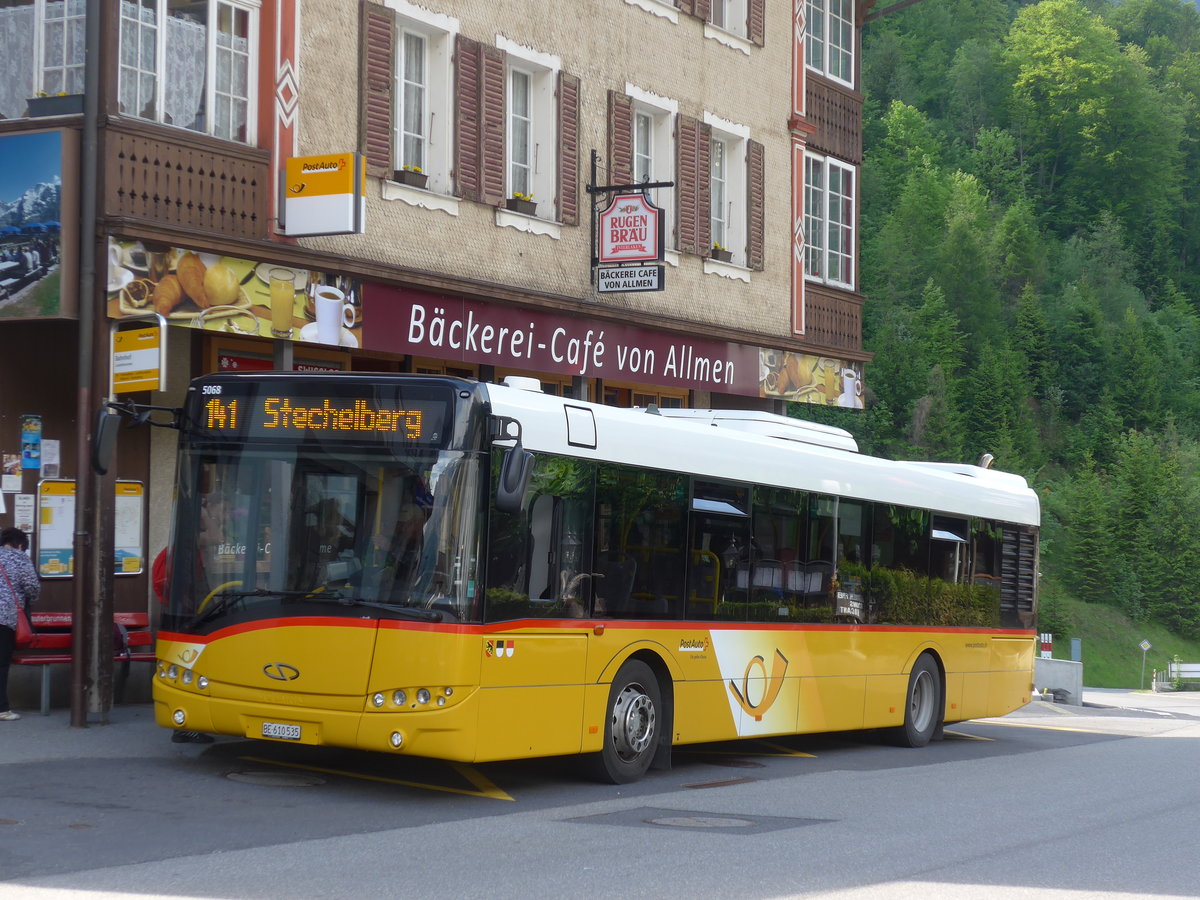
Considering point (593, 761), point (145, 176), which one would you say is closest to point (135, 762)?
point (593, 761)

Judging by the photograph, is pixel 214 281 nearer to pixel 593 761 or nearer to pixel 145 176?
pixel 145 176

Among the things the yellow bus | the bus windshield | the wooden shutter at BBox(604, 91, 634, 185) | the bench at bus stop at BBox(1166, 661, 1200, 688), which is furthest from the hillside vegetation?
the bus windshield

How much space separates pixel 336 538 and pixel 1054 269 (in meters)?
87.8

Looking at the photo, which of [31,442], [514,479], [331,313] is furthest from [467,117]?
[514,479]

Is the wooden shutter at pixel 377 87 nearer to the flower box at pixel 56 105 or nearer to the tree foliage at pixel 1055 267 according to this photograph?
the flower box at pixel 56 105

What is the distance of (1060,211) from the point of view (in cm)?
9819

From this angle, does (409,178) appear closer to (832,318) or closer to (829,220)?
(832,318)

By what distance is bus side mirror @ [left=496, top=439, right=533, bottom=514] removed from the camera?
1060 cm

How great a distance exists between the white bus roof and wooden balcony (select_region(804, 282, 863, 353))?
22.3 ft

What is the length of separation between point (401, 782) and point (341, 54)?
8.41 metres

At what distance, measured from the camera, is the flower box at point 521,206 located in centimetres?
1994

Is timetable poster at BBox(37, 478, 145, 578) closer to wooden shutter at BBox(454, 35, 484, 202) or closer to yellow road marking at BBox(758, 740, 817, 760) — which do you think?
wooden shutter at BBox(454, 35, 484, 202)

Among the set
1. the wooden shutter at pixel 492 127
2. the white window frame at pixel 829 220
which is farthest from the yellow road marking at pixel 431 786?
the white window frame at pixel 829 220

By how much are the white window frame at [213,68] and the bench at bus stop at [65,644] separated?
180 inches
